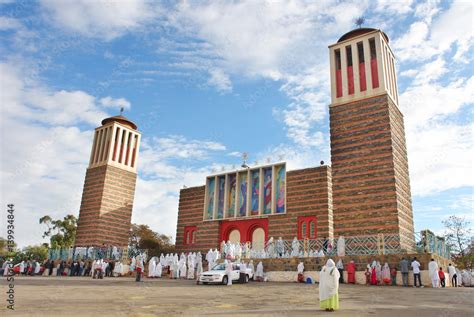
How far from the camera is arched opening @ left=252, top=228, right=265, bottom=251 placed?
28297 millimetres

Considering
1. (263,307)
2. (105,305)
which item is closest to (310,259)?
(263,307)

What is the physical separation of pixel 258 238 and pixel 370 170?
1191 cm

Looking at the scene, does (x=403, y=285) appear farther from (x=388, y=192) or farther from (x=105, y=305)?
(x=105, y=305)

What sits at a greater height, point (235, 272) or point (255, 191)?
point (255, 191)

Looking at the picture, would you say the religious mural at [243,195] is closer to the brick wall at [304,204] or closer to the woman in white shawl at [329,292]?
the brick wall at [304,204]

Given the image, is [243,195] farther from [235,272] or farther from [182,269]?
[235,272]

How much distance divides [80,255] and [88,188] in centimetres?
580

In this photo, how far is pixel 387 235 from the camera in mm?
17203

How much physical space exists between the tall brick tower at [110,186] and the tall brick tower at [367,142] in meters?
18.7

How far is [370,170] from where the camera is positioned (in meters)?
19.4

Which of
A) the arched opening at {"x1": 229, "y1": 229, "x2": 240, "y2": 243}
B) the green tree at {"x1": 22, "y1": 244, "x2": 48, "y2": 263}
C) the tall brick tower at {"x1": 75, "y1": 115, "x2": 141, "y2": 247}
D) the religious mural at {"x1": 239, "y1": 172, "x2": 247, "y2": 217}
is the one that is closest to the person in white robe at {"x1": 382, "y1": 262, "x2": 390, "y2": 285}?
the religious mural at {"x1": 239, "y1": 172, "x2": 247, "y2": 217}

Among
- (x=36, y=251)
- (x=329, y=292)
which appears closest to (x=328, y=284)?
(x=329, y=292)

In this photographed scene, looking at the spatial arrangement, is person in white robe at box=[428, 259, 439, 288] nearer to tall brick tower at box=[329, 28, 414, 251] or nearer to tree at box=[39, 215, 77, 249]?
tall brick tower at box=[329, 28, 414, 251]

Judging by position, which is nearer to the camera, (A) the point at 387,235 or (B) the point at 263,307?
(B) the point at 263,307
